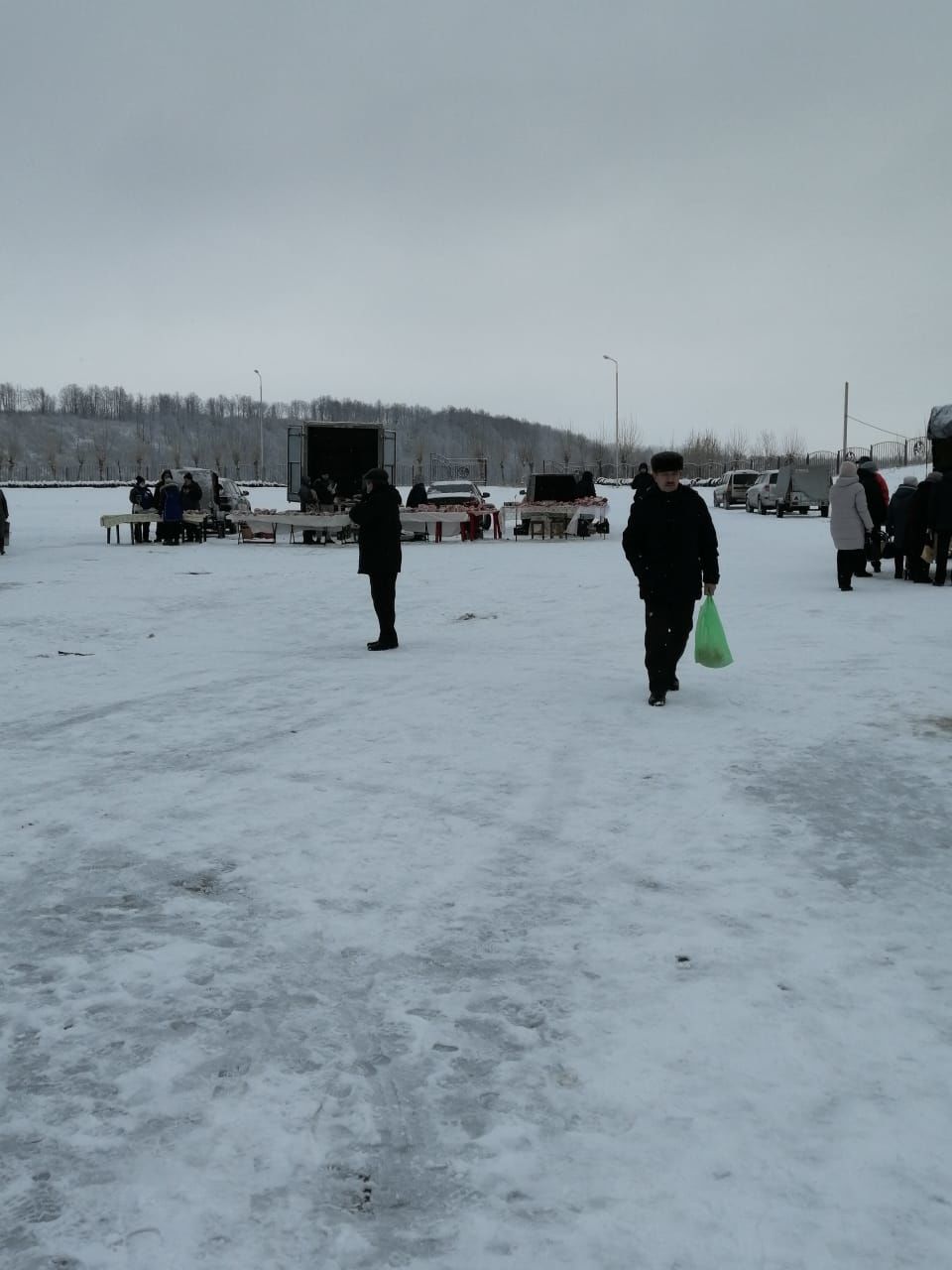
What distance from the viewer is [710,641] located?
7566mm

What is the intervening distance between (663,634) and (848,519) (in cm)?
727

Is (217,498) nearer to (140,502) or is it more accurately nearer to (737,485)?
(140,502)

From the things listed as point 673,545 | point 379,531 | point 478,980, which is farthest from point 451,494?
point 478,980

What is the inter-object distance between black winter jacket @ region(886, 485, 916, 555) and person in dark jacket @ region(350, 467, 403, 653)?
8.17 m

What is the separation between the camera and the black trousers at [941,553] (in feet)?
47.6

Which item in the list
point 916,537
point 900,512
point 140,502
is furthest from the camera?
point 140,502

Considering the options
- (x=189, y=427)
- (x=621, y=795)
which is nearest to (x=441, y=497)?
(x=621, y=795)

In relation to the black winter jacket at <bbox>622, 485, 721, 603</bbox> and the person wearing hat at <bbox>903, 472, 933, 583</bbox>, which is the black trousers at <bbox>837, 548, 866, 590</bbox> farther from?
the black winter jacket at <bbox>622, 485, 721, 603</bbox>

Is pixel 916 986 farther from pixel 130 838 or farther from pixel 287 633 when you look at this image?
pixel 287 633

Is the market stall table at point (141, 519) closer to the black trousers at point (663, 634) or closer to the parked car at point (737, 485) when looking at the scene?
the black trousers at point (663, 634)

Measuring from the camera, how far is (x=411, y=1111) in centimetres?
273

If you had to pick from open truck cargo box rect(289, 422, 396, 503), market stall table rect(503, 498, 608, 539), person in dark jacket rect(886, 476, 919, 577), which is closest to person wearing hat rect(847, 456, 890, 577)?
person in dark jacket rect(886, 476, 919, 577)

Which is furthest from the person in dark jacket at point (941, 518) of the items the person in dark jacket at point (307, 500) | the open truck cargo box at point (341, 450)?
the person in dark jacket at point (307, 500)

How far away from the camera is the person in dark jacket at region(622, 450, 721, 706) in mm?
7449
